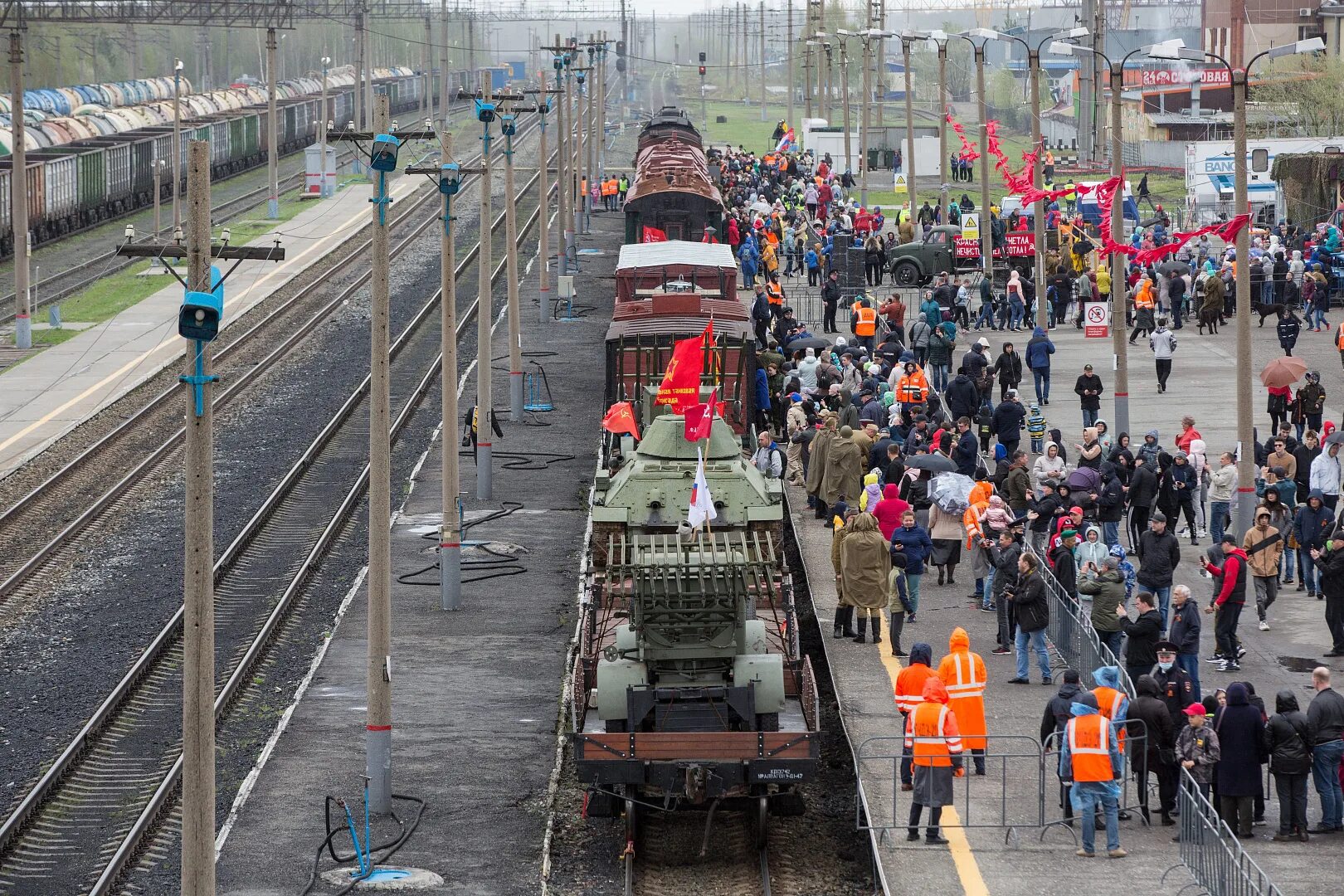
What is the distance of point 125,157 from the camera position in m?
70.6

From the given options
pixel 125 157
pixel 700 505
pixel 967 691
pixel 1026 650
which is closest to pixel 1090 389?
pixel 1026 650

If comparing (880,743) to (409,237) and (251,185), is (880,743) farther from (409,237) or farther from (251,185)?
(251,185)

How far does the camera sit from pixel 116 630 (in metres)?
24.5

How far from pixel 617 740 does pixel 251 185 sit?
7098cm

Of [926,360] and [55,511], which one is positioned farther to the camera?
[926,360]

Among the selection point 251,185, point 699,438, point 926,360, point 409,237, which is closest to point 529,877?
point 699,438

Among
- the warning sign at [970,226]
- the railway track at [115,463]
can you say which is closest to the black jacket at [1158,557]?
the railway track at [115,463]

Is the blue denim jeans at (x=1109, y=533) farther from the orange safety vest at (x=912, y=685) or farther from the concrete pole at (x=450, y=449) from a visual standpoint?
the concrete pole at (x=450, y=449)

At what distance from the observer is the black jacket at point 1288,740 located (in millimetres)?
16312

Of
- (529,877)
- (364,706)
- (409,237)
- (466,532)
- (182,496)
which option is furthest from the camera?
(409,237)

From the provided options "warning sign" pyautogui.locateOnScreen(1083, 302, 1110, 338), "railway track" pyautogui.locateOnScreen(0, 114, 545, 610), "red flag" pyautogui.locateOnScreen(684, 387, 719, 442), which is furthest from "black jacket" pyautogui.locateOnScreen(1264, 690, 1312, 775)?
"warning sign" pyautogui.locateOnScreen(1083, 302, 1110, 338)

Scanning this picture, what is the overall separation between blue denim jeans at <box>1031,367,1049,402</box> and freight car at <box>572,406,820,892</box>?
17.4 metres

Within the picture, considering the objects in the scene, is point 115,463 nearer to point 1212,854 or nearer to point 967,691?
point 967,691

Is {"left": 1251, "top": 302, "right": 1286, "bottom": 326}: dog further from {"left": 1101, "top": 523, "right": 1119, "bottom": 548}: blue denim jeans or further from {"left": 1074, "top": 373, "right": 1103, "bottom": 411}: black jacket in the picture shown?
{"left": 1101, "top": 523, "right": 1119, "bottom": 548}: blue denim jeans
